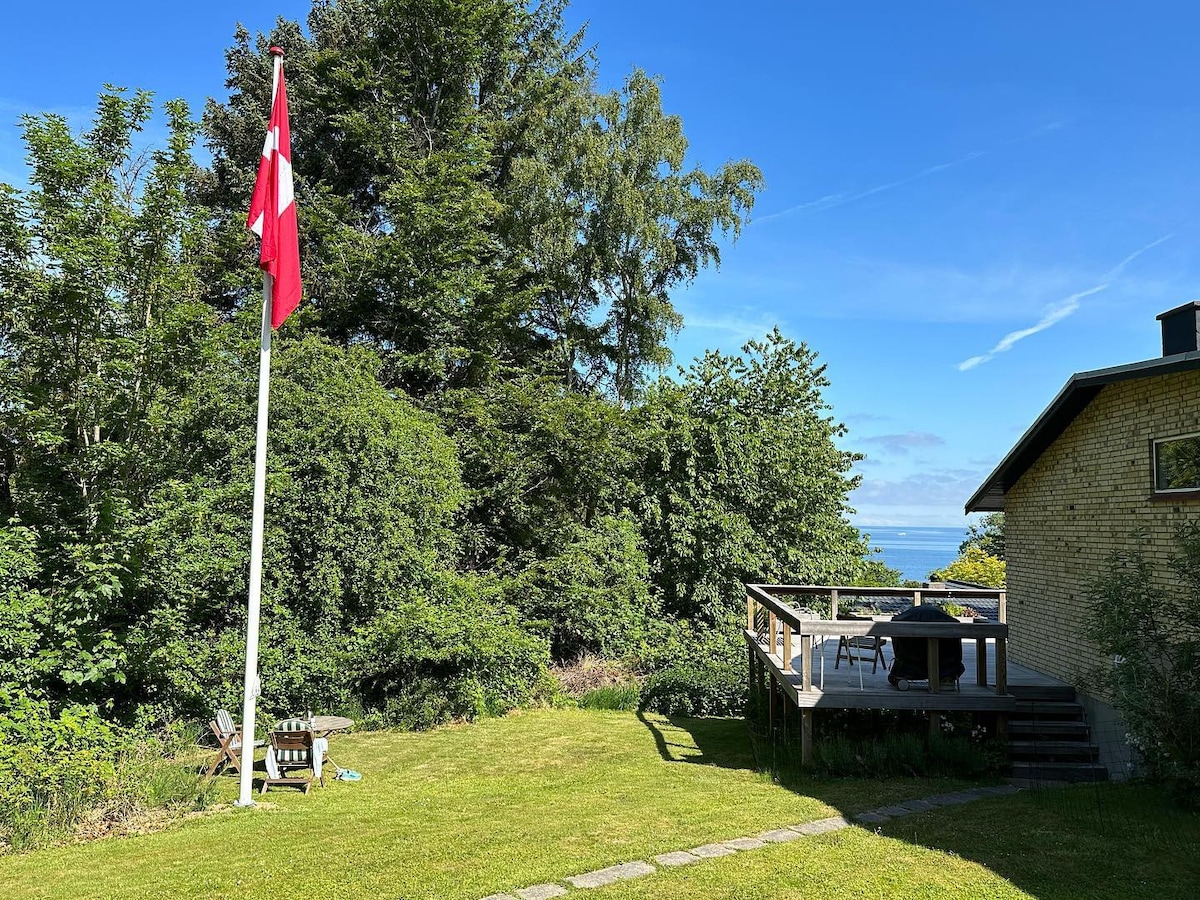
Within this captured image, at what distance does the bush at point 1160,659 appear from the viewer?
7.64 metres

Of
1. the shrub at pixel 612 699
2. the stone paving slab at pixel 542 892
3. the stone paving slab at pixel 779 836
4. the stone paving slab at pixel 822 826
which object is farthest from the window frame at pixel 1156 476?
the shrub at pixel 612 699

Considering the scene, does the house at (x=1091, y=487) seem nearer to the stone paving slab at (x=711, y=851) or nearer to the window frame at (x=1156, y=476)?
the window frame at (x=1156, y=476)

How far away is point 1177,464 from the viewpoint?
9.26 m

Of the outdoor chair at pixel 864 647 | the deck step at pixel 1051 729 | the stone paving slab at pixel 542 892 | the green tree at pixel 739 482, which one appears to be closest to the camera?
the stone paving slab at pixel 542 892

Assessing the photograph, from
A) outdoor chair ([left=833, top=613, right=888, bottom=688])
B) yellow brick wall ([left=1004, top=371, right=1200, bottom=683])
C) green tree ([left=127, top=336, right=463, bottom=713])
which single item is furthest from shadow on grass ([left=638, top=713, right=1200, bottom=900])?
green tree ([left=127, top=336, right=463, bottom=713])

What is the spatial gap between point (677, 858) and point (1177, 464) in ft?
25.1

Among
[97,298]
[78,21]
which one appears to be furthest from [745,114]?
[97,298]

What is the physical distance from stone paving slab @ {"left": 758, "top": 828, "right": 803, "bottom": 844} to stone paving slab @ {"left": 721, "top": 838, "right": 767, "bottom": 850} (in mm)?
82

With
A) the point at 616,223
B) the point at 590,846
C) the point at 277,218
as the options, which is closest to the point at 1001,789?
the point at 590,846

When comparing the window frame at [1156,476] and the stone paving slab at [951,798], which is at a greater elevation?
the window frame at [1156,476]

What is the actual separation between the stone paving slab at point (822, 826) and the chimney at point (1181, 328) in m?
7.21

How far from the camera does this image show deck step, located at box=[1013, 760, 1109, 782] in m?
9.34

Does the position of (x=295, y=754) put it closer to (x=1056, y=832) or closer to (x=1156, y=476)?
(x=1056, y=832)

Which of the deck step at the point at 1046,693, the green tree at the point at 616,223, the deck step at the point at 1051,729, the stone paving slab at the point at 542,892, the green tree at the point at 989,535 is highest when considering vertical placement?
the green tree at the point at 616,223
